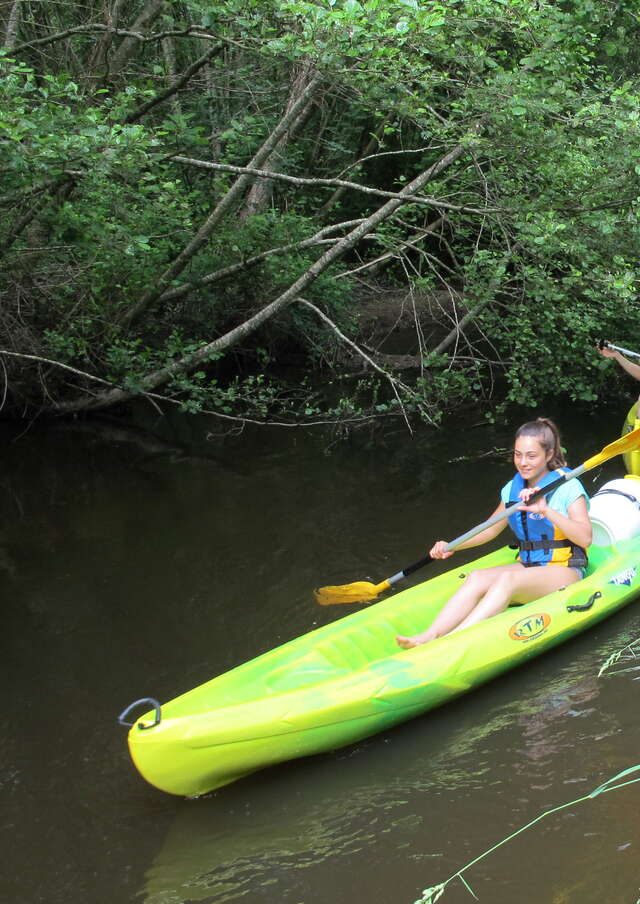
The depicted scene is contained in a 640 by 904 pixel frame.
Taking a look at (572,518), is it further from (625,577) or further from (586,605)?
(625,577)

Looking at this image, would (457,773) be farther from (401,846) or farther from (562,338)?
(562,338)

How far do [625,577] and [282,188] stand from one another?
6682 mm

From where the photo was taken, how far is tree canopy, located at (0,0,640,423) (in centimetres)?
550

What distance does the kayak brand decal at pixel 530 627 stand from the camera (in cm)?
375

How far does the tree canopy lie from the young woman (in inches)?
81.2

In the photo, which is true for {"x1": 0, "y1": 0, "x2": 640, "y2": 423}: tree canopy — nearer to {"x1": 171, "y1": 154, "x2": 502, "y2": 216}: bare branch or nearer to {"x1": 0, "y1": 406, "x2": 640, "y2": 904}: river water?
{"x1": 171, "y1": 154, "x2": 502, "y2": 216}: bare branch

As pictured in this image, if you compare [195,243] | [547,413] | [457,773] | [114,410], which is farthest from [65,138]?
[547,413]

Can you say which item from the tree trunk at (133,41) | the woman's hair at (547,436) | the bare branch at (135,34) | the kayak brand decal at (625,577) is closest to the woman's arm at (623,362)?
the kayak brand decal at (625,577)

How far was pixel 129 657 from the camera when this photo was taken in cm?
424

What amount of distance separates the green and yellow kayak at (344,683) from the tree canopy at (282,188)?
8.27ft

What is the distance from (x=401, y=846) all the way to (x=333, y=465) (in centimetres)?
502

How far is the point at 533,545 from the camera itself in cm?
414

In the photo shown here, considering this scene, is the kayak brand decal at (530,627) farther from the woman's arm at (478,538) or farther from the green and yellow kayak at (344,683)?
the woman's arm at (478,538)

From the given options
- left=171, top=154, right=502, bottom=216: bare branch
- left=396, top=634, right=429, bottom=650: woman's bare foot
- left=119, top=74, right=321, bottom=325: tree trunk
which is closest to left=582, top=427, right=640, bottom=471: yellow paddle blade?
left=396, top=634, right=429, bottom=650: woman's bare foot
